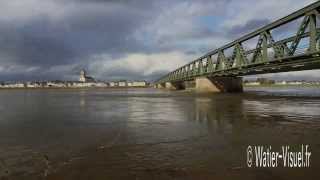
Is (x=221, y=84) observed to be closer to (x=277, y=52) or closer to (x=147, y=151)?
(x=277, y=52)

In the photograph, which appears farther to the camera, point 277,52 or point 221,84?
point 221,84

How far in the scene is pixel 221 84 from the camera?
9081cm

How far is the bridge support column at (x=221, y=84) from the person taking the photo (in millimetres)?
89812

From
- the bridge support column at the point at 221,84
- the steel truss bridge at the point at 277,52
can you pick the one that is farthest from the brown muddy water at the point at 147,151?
the bridge support column at the point at 221,84

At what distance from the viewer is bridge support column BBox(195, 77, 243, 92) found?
295ft

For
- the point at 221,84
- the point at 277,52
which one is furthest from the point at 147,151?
the point at 221,84

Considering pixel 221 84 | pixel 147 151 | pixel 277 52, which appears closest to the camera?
pixel 147 151

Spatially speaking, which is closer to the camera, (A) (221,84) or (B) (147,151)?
(B) (147,151)

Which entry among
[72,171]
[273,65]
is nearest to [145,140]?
[72,171]

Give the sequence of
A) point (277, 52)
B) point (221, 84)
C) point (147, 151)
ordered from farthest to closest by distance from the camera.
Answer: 1. point (221, 84)
2. point (277, 52)
3. point (147, 151)

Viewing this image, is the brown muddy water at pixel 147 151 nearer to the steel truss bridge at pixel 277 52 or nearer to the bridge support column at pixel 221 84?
the steel truss bridge at pixel 277 52

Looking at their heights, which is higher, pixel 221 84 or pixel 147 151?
pixel 221 84

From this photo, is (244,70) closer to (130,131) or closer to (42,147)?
(130,131)

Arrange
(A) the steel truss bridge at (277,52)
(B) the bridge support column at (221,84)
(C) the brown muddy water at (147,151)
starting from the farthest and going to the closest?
(B) the bridge support column at (221,84), (A) the steel truss bridge at (277,52), (C) the brown muddy water at (147,151)
